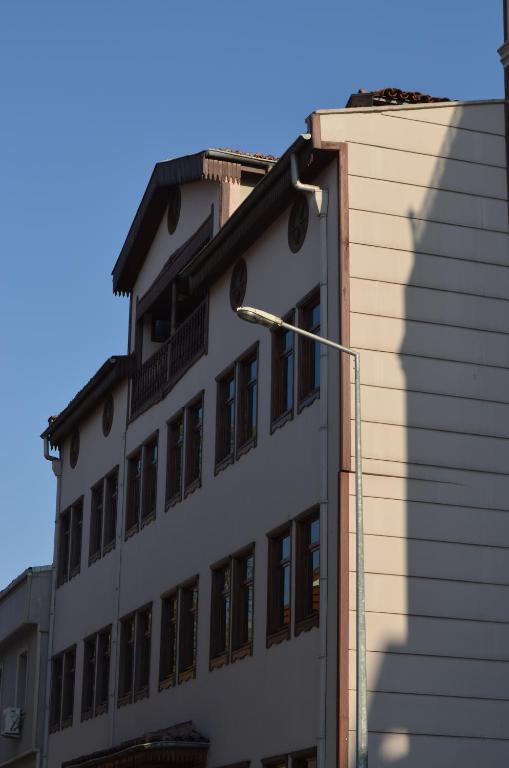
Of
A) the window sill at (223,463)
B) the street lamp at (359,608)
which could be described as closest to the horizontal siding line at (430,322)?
the street lamp at (359,608)

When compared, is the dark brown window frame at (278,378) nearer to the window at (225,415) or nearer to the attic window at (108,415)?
the window at (225,415)

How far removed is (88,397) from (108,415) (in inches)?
53.5

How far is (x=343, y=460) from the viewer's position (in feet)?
74.7

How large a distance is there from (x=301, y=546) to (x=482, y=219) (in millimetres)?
5766

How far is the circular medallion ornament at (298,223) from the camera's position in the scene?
2566 cm

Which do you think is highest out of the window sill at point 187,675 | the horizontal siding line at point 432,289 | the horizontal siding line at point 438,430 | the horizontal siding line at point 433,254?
the horizontal siding line at point 433,254

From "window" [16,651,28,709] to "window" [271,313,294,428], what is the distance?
65.1 ft

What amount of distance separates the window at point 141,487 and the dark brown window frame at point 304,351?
8777mm

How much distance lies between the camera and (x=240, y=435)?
2794 cm

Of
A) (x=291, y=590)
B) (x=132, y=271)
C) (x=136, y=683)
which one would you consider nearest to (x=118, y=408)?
(x=132, y=271)

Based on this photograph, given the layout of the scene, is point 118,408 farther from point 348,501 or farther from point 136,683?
point 348,501

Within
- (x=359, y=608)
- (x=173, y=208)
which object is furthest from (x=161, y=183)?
(x=359, y=608)

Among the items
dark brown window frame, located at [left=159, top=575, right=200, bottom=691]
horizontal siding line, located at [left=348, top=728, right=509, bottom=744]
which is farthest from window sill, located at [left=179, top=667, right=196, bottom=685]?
horizontal siding line, located at [left=348, top=728, right=509, bottom=744]

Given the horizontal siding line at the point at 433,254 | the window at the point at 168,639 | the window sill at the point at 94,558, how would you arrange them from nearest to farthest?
the horizontal siding line at the point at 433,254 → the window at the point at 168,639 → the window sill at the point at 94,558
